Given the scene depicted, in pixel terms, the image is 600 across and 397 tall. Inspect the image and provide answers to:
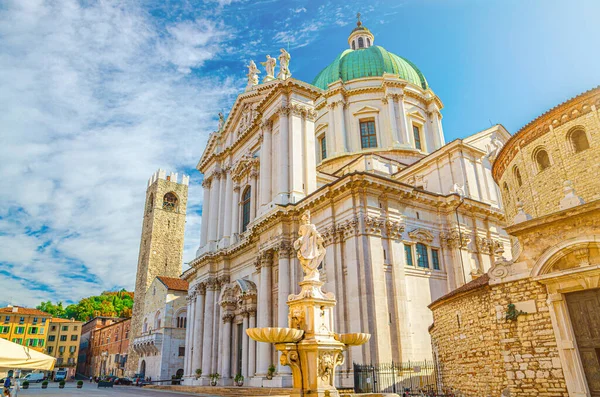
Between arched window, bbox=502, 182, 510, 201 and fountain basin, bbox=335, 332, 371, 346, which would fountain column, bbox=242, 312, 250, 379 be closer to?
arched window, bbox=502, 182, 510, 201

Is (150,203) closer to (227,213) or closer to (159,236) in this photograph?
(159,236)

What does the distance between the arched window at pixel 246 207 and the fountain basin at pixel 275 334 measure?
920 inches

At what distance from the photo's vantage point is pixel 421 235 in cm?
2433

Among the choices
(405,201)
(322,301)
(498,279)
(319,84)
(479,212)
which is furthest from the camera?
(319,84)

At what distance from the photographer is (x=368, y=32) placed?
4634 cm

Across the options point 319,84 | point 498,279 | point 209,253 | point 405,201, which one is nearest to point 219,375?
point 209,253

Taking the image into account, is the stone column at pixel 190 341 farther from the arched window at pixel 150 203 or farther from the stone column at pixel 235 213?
the arched window at pixel 150 203

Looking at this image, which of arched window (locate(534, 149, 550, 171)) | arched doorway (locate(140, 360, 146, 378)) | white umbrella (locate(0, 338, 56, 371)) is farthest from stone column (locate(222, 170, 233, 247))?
arched doorway (locate(140, 360, 146, 378))

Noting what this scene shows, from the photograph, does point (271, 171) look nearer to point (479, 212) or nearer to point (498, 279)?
point (479, 212)

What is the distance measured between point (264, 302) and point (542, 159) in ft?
52.8

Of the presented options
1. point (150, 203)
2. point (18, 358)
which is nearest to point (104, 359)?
point (150, 203)

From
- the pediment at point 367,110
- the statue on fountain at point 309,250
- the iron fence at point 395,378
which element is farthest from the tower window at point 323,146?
the statue on fountain at point 309,250

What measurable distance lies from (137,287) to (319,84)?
38.4 meters

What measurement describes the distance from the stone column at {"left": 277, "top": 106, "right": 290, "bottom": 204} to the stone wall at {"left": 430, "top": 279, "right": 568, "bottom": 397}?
1238cm
